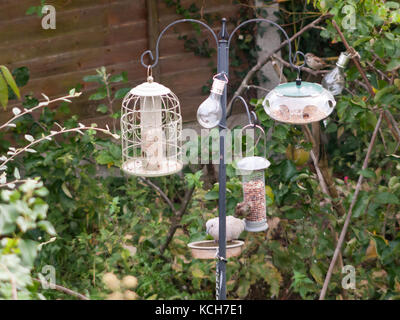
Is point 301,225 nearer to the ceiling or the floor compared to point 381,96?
nearer to the floor

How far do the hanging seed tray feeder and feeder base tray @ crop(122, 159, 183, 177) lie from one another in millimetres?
507

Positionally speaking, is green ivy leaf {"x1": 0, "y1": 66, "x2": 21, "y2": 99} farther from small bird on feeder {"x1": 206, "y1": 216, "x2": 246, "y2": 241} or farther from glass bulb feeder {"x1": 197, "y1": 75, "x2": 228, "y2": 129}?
small bird on feeder {"x1": 206, "y1": 216, "x2": 246, "y2": 241}

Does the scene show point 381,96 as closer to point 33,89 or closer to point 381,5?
point 381,5

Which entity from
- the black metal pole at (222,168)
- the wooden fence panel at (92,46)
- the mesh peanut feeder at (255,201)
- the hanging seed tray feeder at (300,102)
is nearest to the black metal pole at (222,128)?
the black metal pole at (222,168)

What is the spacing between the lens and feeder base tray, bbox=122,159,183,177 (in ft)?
9.05

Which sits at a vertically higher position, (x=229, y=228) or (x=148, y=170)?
(x=148, y=170)

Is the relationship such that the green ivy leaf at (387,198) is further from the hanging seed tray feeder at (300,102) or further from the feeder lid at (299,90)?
the feeder lid at (299,90)

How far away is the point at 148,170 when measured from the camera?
2.87 metres

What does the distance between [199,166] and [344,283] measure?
1291 millimetres

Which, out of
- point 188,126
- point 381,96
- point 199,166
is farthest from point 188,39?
point 381,96

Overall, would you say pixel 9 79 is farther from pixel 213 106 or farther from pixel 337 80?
pixel 337 80

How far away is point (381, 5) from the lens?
3.00m

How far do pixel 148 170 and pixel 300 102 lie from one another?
0.73 m


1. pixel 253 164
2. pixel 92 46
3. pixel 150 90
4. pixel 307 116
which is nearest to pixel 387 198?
pixel 307 116
